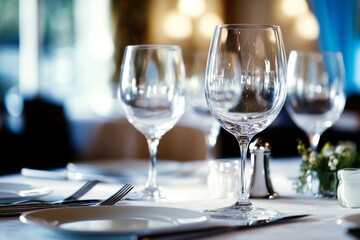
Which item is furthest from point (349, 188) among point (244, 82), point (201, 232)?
point (201, 232)

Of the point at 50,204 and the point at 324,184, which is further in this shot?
the point at 324,184

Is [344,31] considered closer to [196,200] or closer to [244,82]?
[196,200]

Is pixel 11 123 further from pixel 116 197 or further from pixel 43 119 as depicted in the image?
pixel 116 197

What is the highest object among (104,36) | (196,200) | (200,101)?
(104,36)

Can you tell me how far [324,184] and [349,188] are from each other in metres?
0.16

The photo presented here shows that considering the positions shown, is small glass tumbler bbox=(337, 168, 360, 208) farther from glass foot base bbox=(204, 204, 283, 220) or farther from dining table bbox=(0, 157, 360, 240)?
glass foot base bbox=(204, 204, 283, 220)

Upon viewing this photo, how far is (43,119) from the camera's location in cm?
544

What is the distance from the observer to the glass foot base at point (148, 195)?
1339 mm

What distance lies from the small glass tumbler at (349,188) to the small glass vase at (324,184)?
13cm

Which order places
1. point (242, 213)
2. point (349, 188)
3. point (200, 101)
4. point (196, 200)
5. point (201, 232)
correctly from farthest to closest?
1. point (200, 101)
2. point (196, 200)
3. point (349, 188)
4. point (242, 213)
5. point (201, 232)

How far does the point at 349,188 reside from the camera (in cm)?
124

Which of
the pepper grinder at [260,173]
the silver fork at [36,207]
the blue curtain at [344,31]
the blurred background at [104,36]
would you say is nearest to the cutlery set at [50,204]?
the silver fork at [36,207]

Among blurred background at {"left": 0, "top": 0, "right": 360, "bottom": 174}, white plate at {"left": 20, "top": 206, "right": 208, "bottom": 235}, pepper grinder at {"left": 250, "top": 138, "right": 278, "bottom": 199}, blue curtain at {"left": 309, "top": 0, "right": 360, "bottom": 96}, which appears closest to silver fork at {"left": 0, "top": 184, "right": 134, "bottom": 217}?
white plate at {"left": 20, "top": 206, "right": 208, "bottom": 235}

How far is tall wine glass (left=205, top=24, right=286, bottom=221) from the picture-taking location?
3.76 ft
